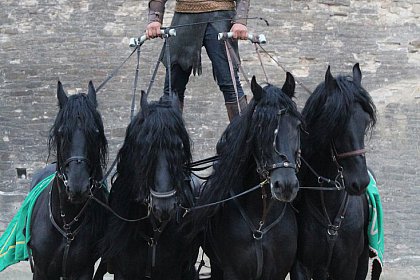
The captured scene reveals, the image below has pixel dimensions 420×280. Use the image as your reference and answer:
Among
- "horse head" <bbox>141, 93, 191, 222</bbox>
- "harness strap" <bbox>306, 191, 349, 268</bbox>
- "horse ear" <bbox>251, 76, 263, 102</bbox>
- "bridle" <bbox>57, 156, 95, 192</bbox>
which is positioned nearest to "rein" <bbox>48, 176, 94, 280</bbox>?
"bridle" <bbox>57, 156, 95, 192</bbox>

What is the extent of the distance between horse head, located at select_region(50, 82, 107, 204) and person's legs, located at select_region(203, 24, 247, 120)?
48.8 inches

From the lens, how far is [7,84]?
13.2 m

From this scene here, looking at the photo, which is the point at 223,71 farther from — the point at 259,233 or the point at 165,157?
the point at 259,233

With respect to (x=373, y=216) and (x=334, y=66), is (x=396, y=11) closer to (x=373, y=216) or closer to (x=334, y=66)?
(x=334, y=66)

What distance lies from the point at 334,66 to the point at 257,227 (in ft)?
25.0

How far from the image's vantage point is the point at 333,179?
6.30 metres

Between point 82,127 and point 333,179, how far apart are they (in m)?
1.77

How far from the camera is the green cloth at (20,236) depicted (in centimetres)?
681

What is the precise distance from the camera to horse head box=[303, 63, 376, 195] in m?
6.06

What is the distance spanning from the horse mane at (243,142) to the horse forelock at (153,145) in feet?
0.85

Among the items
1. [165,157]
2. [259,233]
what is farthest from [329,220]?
[165,157]

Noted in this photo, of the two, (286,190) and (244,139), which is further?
(244,139)

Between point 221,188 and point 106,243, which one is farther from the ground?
point 221,188

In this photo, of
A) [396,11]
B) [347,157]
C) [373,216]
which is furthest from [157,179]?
[396,11]
